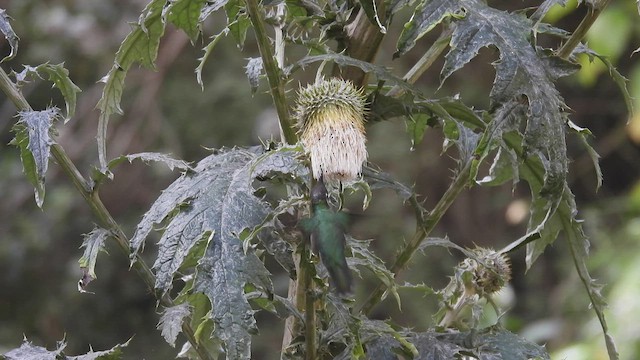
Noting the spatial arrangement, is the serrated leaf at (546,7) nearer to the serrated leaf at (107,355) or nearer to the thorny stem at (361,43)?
the thorny stem at (361,43)

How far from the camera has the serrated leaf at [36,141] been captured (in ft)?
2.84

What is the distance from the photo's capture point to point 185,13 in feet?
3.03

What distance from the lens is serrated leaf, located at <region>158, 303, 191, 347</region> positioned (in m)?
0.81

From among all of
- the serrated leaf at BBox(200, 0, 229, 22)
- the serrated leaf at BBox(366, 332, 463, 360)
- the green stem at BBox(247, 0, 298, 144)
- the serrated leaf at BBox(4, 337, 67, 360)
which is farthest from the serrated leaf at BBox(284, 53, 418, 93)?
the serrated leaf at BBox(4, 337, 67, 360)

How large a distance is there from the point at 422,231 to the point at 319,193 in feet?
0.75

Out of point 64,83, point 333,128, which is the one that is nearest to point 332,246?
point 333,128

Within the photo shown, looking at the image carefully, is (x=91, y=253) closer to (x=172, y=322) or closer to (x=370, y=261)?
(x=172, y=322)

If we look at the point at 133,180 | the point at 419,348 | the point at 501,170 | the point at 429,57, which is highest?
the point at 429,57

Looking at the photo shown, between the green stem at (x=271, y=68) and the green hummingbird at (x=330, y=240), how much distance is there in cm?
13

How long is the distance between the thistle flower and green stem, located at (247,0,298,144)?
14 millimetres

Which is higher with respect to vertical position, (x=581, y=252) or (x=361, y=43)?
(x=361, y=43)

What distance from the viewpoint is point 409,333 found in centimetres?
90

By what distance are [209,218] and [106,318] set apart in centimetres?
262

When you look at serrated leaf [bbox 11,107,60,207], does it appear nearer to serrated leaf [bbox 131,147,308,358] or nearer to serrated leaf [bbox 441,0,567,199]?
serrated leaf [bbox 131,147,308,358]
